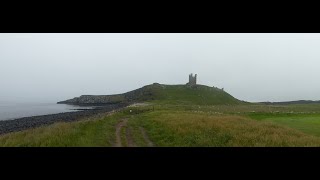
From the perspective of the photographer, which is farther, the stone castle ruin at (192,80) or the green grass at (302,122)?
the stone castle ruin at (192,80)

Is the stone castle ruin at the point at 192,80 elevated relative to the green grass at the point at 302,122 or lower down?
elevated

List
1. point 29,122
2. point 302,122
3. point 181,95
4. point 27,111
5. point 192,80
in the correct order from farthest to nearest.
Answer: point 192,80
point 181,95
point 27,111
point 29,122
point 302,122

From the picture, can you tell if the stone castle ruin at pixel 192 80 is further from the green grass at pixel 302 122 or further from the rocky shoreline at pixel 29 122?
the green grass at pixel 302 122

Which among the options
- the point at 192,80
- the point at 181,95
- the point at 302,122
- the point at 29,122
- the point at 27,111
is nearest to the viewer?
the point at 302,122

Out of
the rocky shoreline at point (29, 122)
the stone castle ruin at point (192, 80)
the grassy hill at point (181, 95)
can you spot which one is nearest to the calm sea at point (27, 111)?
the rocky shoreline at point (29, 122)

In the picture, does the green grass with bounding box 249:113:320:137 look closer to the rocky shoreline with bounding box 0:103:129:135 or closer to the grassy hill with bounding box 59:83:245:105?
the rocky shoreline with bounding box 0:103:129:135

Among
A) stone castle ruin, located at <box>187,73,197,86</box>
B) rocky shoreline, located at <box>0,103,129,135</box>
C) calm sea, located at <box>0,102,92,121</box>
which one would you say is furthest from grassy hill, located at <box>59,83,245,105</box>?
rocky shoreline, located at <box>0,103,129,135</box>

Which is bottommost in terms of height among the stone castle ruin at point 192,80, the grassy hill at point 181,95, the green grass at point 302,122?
the green grass at point 302,122

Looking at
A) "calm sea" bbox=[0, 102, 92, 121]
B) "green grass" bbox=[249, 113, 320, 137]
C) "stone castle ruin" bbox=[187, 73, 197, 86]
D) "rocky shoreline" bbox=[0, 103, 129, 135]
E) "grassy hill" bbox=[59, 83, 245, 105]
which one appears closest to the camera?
"green grass" bbox=[249, 113, 320, 137]

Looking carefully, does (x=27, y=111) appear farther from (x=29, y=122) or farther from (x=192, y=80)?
(x=192, y=80)

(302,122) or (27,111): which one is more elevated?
(27,111)

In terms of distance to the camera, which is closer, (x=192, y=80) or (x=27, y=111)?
(x=27, y=111)

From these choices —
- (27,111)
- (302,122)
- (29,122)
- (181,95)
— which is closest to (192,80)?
(181,95)
